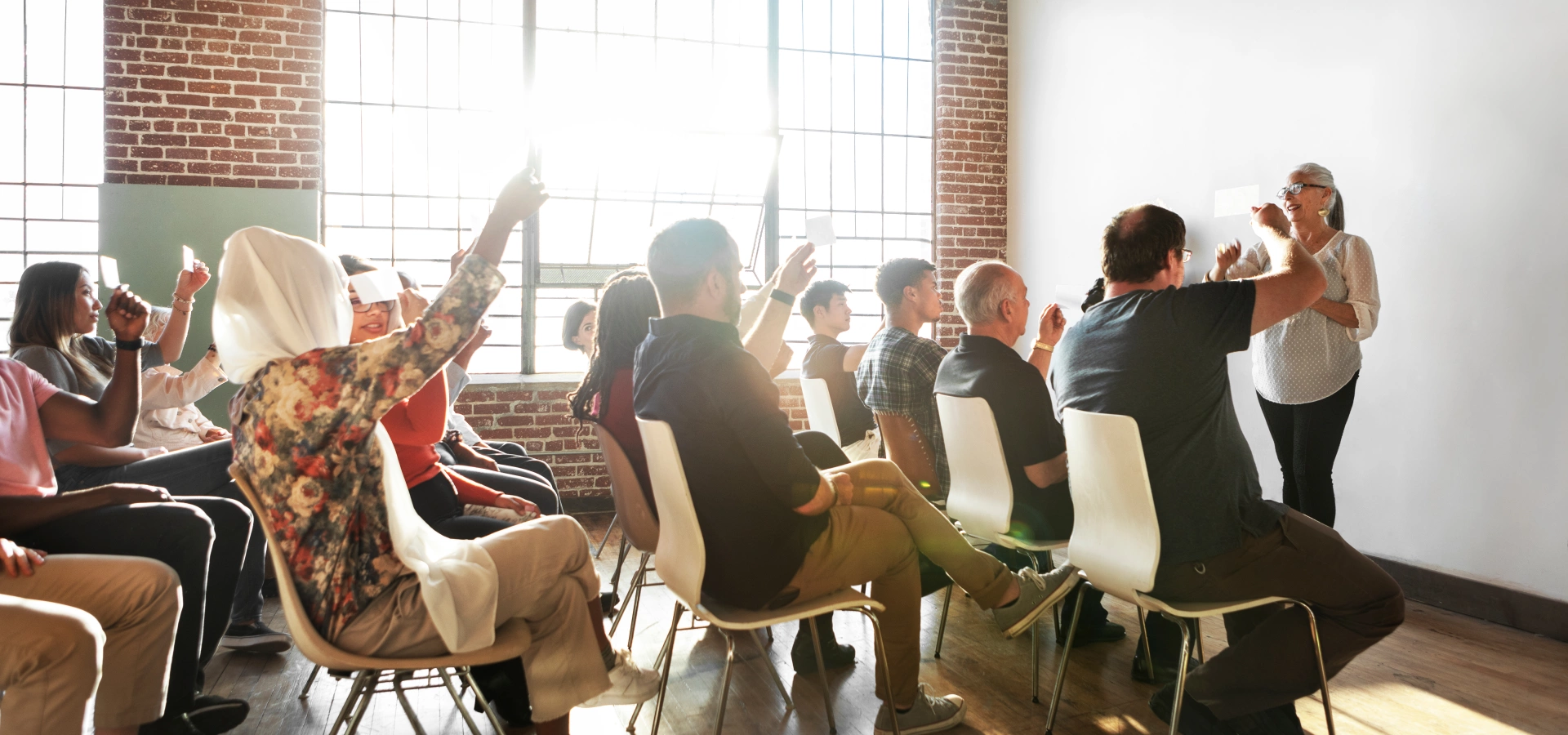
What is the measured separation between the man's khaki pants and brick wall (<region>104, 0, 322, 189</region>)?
15.2 feet

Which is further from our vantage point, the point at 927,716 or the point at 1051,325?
the point at 1051,325

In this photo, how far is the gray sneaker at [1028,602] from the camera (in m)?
2.34

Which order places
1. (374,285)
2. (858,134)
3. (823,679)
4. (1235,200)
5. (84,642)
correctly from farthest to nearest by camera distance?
(858,134) → (1235,200) → (374,285) → (823,679) → (84,642)

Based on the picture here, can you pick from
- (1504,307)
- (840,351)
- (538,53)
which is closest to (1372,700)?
(1504,307)

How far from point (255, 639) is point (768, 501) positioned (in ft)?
6.72

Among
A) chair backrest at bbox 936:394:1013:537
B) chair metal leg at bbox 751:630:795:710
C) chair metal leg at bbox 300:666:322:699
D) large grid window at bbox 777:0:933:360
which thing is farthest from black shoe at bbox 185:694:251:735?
large grid window at bbox 777:0:933:360

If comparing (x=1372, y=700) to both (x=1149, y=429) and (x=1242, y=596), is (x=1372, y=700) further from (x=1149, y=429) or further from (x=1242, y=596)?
(x=1149, y=429)

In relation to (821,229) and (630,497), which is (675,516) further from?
(821,229)

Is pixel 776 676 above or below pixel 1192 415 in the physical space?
below

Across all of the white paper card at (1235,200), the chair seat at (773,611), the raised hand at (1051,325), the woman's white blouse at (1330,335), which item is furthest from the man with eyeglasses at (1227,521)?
the white paper card at (1235,200)

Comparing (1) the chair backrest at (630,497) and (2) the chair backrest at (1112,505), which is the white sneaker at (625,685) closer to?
(1) the chair backrest at (630,497)

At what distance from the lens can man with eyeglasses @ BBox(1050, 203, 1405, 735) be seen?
6.65 feet

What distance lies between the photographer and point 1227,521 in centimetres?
203

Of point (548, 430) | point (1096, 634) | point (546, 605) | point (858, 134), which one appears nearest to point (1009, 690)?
point (1096, 634)
